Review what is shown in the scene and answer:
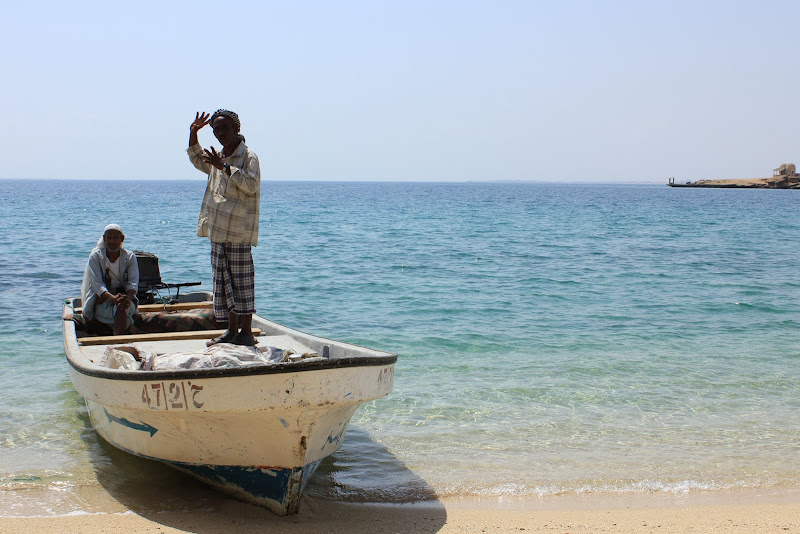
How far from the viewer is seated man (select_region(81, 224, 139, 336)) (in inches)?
273

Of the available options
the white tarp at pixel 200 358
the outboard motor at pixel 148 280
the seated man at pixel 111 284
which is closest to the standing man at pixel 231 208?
the white tarp at pixel 200 358

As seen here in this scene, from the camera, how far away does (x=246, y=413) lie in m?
4.68

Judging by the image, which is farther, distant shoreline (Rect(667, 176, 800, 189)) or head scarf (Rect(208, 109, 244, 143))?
distant shoreline (Rect(667, 176, 800, 189))

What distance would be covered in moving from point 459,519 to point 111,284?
398 centimetres

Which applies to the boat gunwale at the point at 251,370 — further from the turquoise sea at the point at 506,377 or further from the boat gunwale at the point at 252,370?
the turquoise sea at the point at 506,377

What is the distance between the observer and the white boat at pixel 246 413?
4.59m

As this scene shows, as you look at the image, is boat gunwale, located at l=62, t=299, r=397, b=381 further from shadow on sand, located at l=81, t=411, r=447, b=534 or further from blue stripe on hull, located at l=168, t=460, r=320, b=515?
shadow on sand, located at l=81, t=411, r=447, b=534

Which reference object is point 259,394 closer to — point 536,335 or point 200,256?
point 536,335

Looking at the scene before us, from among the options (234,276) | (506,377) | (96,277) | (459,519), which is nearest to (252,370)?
(234,276)

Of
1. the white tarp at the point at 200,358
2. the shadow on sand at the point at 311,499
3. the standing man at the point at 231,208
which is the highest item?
the standing man at the point at 231,208

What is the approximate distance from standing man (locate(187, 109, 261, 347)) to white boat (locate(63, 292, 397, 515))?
41.8 inches

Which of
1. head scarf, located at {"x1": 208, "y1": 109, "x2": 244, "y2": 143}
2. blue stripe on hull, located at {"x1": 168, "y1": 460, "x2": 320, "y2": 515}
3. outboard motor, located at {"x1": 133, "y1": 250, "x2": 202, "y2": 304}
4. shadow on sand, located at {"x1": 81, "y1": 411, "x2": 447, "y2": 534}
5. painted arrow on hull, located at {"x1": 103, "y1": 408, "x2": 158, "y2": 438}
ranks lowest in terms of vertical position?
shadow on sand, located at {"x1": 81, "y1": 411, "x2": 447, "y2": 534}

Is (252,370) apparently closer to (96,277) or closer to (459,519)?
(459,519)

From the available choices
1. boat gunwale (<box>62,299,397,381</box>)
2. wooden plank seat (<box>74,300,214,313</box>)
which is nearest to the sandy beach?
boat gunwale (<box>62,299,397,381</box>)
